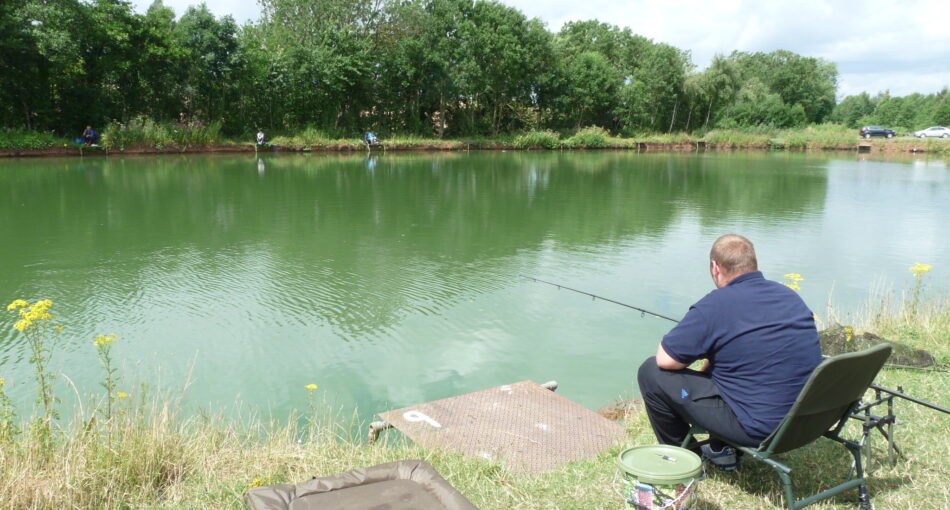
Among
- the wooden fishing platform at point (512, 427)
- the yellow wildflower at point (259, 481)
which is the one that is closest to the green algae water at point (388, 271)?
the wooden fishing platform at point (512, 427)

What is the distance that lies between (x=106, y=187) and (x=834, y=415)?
55.2 ft

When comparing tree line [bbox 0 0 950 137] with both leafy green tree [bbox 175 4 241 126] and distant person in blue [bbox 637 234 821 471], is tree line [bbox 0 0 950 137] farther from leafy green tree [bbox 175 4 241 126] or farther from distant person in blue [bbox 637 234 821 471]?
distant person in blue [bbox 637 234 821 471]

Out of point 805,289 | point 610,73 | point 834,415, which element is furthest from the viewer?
point 610,73

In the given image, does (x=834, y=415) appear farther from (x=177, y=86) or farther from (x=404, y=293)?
(x=177, y=86)

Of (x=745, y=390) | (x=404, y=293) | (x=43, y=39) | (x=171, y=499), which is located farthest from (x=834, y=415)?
(x=43, y=39)

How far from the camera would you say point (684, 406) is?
2736 mm

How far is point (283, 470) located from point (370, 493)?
70 centimetres

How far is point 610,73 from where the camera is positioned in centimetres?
4338

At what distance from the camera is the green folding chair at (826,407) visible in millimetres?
2318

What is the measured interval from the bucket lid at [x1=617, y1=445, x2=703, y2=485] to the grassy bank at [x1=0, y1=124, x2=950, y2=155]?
85.8ft

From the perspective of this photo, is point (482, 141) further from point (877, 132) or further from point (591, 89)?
point (877, 132)

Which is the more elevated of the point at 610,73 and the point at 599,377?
the point at 610,73

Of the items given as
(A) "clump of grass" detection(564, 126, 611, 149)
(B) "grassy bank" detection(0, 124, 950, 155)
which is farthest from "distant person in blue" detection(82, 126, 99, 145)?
(A) "clump of grass" detection(564, 126, 611, 149)

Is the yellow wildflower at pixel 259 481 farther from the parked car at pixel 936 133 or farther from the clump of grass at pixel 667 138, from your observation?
the parked car at pixel 936 133
